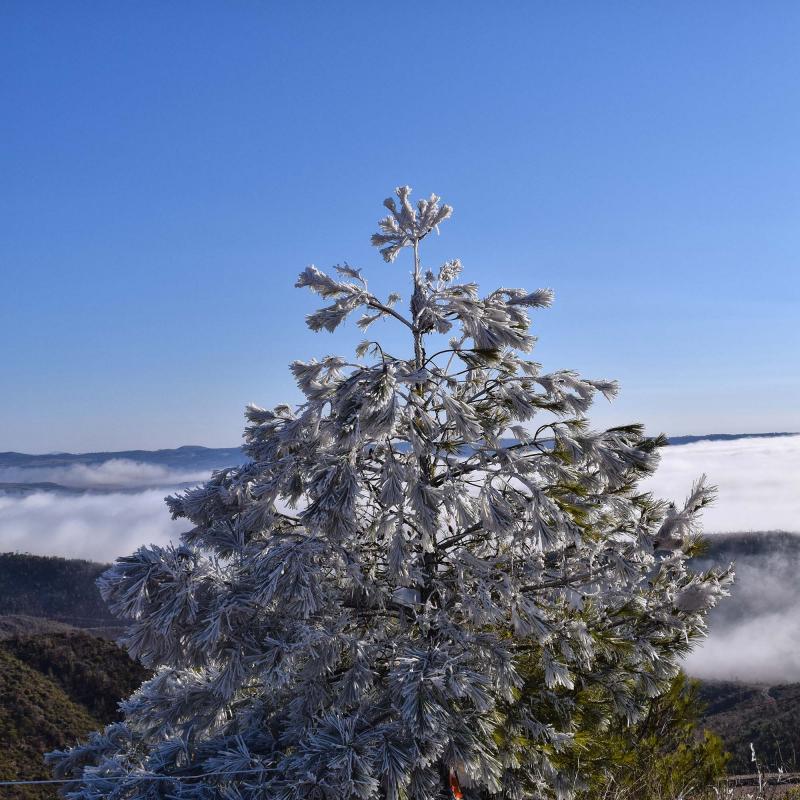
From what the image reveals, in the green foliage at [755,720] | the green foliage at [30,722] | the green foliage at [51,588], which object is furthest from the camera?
the green foliage at [51,588]

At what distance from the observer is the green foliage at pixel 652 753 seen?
680 centimetres

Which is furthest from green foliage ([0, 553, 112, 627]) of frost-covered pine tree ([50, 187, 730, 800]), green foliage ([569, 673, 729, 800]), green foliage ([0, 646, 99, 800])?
frost-covered pine tree ([50, 187, 730, 800])

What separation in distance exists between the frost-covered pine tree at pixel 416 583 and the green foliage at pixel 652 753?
11.0 inches

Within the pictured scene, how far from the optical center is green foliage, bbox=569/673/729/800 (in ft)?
22.3

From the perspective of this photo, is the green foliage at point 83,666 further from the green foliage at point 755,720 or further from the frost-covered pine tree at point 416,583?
the frost-covered pine tree at point 416,583

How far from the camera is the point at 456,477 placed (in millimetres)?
6469

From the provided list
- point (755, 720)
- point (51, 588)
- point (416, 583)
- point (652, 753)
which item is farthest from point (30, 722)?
point (51, 588)

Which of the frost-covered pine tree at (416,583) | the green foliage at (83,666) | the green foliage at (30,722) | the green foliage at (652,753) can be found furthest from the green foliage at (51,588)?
the frost-covered pine tree at (416,583)

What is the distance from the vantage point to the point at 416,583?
6.36m

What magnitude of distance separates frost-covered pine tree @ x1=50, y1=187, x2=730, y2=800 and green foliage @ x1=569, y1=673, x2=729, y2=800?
0.28 m

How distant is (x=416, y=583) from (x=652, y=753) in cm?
422

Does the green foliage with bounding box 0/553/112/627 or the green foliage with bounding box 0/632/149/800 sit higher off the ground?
the green foliage with bounding box 0/632/149/800

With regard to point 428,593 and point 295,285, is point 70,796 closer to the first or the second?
point 428,593

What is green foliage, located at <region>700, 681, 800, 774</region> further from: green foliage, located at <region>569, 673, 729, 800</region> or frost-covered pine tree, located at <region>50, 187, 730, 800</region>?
frost-covered pine tree, located at <region>50, 187, 730, 800</region>
